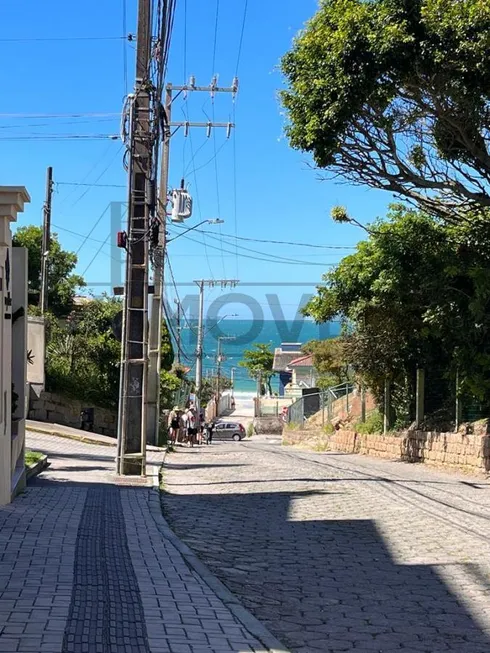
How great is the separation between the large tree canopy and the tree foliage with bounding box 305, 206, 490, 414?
1.69 meters

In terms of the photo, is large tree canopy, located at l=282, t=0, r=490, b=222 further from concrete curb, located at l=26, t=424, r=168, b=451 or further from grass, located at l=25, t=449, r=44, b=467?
concrete curb, located at l=26, t=424, r=168, b=451

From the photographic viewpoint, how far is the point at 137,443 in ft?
44.6

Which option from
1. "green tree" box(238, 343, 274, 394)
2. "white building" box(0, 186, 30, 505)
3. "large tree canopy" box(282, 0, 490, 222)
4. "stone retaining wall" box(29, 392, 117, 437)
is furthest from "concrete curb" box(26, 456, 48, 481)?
"green tree" box(238, 343, 274, 394)

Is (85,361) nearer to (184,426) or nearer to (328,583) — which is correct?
(184,426)

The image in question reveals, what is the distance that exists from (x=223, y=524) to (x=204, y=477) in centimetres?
561

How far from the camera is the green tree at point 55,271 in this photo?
36812 mm

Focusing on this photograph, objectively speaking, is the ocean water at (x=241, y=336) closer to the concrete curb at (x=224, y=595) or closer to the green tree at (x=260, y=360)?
the green tree at (x=260, y=360)

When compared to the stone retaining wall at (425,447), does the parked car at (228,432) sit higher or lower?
lower

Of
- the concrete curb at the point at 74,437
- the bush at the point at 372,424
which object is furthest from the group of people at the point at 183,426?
the bush at the point at 372,424

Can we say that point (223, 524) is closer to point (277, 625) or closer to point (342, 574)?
point (342, 574)

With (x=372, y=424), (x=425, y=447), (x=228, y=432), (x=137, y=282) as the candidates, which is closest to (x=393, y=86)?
(x=137, y=282)

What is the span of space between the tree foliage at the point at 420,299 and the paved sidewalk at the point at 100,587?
9184 millimetres

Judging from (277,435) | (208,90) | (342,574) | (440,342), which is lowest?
(277,435)

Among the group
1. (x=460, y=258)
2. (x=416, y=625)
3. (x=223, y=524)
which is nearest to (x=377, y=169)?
(x=460, y=258)
